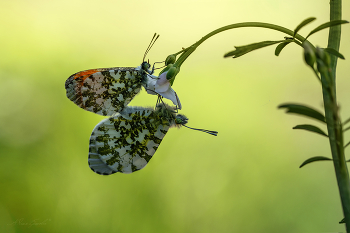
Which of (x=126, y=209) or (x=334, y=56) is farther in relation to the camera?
(x=126, y=209)

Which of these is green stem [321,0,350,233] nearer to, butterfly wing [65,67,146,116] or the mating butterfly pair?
the mating butterfly pair

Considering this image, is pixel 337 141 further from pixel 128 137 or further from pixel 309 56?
pixel 128 137

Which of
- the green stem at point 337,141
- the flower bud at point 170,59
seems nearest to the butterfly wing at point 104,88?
the flower bud at point 170,59

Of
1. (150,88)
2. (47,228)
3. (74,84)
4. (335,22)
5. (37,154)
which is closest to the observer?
(335,22)

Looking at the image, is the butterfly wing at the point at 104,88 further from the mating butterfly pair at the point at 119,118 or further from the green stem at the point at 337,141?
the green stem at the point at 337,141

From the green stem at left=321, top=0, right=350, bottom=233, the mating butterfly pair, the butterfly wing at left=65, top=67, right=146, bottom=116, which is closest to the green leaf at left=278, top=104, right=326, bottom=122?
the green stem at left=321, top=0, right=350, bottom=233

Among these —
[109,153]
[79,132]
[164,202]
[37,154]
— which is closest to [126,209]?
[164,202]

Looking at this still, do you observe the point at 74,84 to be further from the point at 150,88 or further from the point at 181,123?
the point at 181,123
